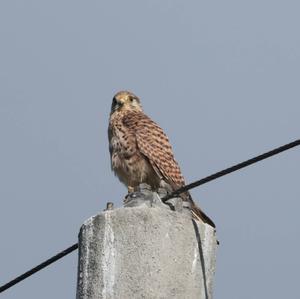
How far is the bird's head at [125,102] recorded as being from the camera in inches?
402

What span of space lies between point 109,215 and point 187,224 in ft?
1.27

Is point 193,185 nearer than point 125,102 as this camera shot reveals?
Yes

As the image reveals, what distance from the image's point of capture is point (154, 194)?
491 centimetres

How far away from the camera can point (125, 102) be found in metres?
10.3

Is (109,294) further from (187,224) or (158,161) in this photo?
(158,161)

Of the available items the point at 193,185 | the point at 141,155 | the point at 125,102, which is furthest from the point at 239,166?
the point at 125,102

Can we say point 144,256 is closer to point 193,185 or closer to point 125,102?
point 193,185

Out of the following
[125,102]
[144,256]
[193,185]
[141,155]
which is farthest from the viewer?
[125,102]

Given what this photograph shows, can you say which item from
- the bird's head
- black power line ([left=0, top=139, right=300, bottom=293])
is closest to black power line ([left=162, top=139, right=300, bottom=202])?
black power line ([left=0, top=139, right=300, bottom=293])

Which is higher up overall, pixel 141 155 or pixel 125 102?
pixel 125 102

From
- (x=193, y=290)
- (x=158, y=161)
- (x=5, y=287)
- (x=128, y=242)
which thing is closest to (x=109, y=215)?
(x=128, y=242)

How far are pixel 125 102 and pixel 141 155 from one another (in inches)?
54.9

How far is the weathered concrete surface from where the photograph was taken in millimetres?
4430

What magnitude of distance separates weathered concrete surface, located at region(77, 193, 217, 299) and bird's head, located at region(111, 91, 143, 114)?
552 centimetres
